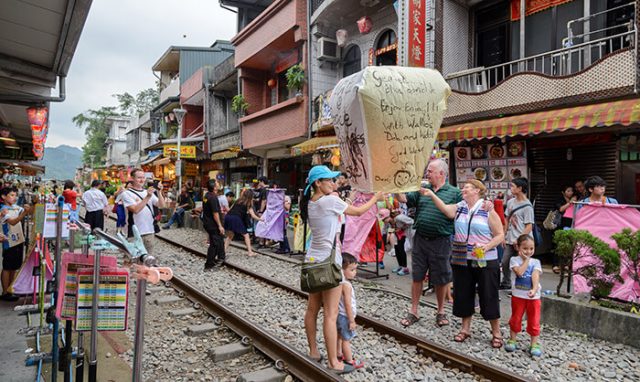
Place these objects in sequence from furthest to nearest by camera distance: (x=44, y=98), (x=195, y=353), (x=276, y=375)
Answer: (x=44, y=98)
(x=195, y=353)
(x=276, y=375)

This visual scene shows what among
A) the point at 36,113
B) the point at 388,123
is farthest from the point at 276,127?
the point at 388,123

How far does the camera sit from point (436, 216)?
5.14 meters

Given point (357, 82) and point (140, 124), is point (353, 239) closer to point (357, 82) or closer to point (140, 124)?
point (357, 82)

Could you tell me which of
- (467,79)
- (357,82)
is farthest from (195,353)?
(467,79)

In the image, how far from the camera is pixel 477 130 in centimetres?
921

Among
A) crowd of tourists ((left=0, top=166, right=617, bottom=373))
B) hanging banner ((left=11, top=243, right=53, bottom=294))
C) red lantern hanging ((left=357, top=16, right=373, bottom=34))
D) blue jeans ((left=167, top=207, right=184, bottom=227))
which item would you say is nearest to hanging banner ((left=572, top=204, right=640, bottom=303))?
crowd of tourists ((left=0, top=166, right=617, bottom=373))

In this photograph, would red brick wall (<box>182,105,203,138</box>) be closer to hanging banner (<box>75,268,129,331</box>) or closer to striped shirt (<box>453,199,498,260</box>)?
striped shirt (<box>453,199,498,260</box>)

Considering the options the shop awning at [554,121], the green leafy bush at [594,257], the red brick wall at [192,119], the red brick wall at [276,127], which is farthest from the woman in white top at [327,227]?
the red brick wall at [192,119]

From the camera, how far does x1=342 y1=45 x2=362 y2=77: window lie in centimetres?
1542

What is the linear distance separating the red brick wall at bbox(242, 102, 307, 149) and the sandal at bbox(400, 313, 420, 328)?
11002 millimetres

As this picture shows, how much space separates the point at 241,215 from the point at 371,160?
860 centimetres

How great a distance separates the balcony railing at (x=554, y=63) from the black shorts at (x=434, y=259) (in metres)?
5.69

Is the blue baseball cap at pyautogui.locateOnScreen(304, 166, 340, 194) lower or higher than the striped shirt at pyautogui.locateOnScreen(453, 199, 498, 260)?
higher

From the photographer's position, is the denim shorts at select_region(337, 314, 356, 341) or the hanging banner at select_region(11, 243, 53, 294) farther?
the hanging banner at select_region(11, 243, 53, 294)
